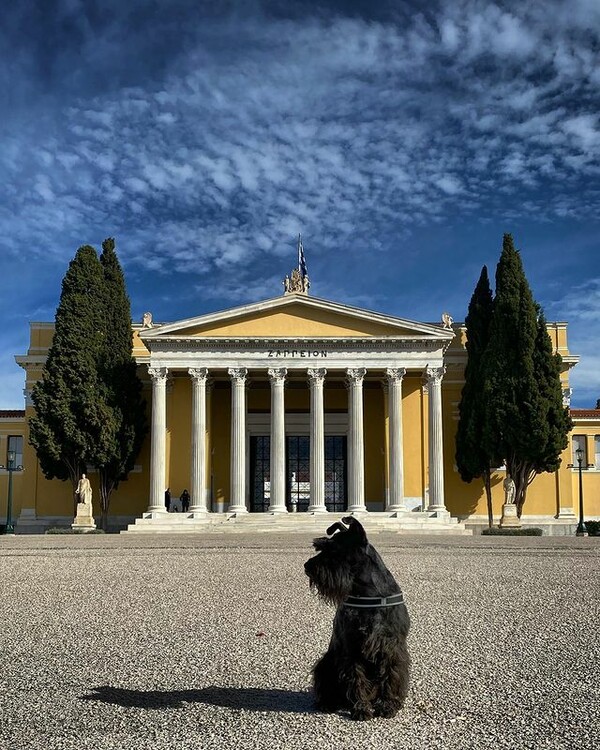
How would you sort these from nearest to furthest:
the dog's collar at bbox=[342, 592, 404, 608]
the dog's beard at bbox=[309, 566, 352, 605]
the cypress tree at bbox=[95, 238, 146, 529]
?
the dog's beard at bbox=[309, 566, 352, 605] → the dog's collar at bbox=[342, 592, 404, 608] → the cypress tree at bbox=[95, 238, 146, 529]

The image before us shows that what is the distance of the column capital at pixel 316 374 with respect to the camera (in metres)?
35.1

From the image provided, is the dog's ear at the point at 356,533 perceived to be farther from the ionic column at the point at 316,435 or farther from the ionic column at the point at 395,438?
the ionic column at the point at 395,438

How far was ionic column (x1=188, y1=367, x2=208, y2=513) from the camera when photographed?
34656 millimetres

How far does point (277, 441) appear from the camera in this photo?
3481 cm

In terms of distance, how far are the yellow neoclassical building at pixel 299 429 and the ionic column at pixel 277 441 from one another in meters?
0.05

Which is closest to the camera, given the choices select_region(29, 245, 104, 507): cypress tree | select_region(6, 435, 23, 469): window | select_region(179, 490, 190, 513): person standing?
select_region(29, 245, 104, 507): cypress tree

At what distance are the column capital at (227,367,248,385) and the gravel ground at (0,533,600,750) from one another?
2083 cm

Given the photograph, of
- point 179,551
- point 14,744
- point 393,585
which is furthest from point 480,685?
point 179,551

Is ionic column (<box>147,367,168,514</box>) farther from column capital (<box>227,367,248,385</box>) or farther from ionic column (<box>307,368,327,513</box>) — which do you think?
ionic column (<box>307,368,327,513</box>)

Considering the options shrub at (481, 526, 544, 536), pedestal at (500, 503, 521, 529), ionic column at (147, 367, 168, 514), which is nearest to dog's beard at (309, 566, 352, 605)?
shrub at (481, 526, 544, 536)

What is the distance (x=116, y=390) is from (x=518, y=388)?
17216 millimetres

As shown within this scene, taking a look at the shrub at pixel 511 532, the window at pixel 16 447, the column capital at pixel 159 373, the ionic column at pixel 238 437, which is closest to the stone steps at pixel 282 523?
the shrub at pixel 511 532

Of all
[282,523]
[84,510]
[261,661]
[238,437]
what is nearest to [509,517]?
[282,523]

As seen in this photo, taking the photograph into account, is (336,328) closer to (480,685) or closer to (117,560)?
(117,560)
